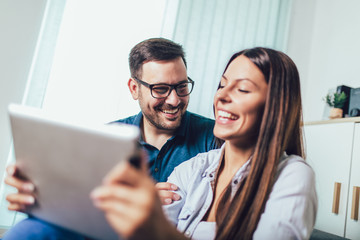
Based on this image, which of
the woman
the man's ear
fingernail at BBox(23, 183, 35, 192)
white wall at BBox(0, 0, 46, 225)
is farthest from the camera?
white wall at BBox(0, 0, 46, 225)

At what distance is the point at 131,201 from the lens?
0.48m

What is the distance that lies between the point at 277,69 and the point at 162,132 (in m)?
0.91

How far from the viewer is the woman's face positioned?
38.9 inches

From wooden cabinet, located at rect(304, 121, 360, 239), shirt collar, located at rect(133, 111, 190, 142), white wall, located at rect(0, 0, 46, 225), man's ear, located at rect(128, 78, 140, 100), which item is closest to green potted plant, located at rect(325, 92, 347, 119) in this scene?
wooden cabinet, located at rect(304, 121, 360, 239)

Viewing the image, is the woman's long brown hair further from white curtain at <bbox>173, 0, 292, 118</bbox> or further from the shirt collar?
white curtain at <bbox>173, 0, 292, 118</bbox>

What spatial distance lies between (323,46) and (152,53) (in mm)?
1917

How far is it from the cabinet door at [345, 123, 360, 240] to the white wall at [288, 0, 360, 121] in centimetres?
84

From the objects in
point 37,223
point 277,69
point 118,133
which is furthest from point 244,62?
point 37,223

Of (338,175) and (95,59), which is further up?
(95,59)

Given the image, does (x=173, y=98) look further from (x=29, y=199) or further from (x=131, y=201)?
(x=131, y=201)

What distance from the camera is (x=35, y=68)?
2.12 m

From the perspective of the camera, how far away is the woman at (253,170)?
2.61 feet

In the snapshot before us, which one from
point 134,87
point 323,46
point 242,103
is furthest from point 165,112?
point 323,46

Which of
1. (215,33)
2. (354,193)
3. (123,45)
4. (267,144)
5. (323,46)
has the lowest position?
(354,193)
